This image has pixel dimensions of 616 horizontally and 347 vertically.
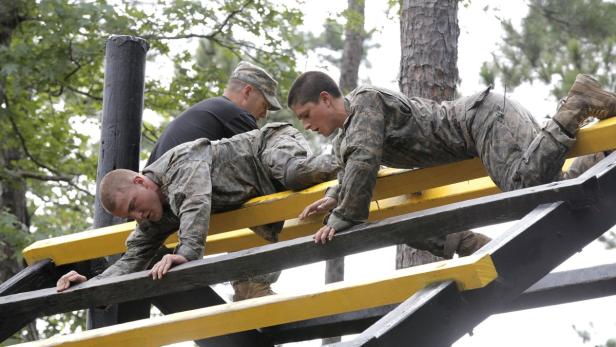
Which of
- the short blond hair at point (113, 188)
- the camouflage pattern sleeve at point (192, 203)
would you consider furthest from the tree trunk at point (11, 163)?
the camouflage pattern sleeve at point (192, 203)

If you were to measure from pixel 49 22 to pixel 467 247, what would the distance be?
817 centimetres

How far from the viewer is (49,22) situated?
41.7 feet

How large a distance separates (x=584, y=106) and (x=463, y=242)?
117cm

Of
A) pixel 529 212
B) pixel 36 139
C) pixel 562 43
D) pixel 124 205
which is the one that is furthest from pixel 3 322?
pixel 562 43

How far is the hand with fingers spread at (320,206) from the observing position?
5371 millimetres

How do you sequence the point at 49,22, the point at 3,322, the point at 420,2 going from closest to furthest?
the point at 3,322
the point at 420,2
the point at 49,22

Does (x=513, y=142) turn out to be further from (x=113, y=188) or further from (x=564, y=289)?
(x=113, y=188)

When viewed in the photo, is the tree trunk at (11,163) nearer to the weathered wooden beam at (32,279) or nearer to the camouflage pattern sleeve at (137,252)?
the weathered wooden beam at (32,279)

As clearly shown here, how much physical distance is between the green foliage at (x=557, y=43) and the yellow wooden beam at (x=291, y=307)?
386 inches

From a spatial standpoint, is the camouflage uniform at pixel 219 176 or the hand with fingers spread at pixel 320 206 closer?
the hand with fingers spread at pixel 320 206

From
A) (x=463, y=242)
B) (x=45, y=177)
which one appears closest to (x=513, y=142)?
(x=463, y=242)

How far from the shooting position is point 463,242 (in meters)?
5.64

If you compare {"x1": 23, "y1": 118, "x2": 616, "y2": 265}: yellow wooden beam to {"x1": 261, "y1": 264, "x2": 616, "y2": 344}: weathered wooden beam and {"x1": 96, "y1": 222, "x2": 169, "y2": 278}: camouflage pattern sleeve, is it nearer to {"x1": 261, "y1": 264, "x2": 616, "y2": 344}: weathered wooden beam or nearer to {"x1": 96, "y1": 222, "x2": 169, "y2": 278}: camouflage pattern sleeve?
{"x1": 96, "y1": 222, "x2": 169, "y2": 278}: camouflage pattern sleeve

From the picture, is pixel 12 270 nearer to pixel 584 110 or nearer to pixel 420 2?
pixel 420 2
